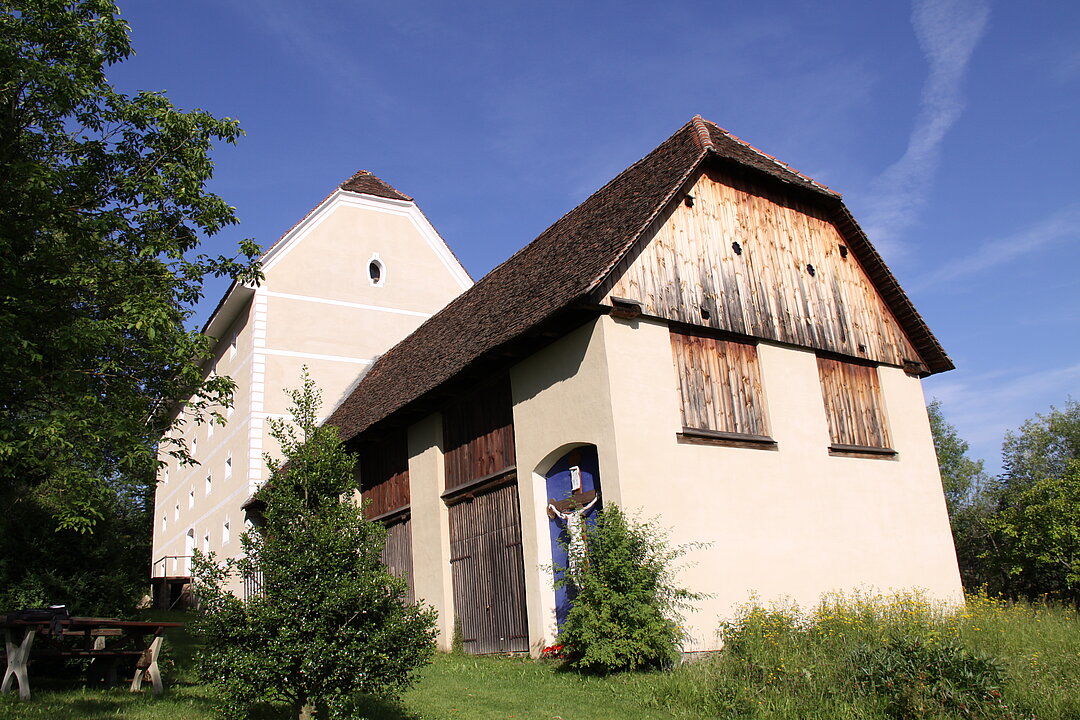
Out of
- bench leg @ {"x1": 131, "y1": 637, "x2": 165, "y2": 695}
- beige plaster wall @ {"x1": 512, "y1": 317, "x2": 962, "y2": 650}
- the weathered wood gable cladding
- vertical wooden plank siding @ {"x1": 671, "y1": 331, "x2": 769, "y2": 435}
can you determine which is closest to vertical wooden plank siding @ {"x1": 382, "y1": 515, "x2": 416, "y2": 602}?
beige plaster wall @ {"x1": 512, "y1": 317, "x2": 962, "y2": 650}

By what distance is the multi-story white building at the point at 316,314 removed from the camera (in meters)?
26.2

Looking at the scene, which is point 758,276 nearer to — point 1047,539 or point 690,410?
point 690,410

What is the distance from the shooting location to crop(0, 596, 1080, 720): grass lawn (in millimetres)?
8594

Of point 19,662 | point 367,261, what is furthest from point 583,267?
point 367,261

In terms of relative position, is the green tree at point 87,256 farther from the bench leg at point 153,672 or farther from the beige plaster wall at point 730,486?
the beige plaster wall at point 730,486

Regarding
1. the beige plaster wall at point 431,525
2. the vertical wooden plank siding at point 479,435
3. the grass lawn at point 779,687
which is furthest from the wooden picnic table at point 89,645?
the vertical wooden plank siding at point 479,435

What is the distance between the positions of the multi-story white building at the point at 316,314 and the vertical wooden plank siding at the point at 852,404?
15.4m

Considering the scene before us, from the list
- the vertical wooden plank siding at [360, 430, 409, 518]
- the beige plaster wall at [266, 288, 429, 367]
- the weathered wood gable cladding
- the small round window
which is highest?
the small round window

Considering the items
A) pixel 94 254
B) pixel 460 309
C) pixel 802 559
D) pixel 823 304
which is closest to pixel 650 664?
pixel 802 559

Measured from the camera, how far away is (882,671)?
29.2 feet

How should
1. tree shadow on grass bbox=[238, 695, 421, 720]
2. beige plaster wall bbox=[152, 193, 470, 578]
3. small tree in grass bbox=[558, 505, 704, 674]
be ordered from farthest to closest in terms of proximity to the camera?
beige plaster wall bbox=[152, 193, 470, 578] < small tree in grass bbox=[558, 505, 704, 674] < tree shadow on grass bbox=[238, 695, 421, 720]

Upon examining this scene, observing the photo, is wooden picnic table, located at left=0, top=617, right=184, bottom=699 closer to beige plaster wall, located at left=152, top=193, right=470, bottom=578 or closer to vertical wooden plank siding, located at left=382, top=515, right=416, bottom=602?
vertical wooden plank siding, located at left=382, top=515, right=416, bottom=602

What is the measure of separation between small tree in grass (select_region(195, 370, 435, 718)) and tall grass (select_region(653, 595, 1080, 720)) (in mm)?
3670

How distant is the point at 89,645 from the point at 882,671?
9591mm
